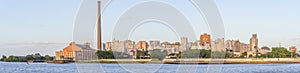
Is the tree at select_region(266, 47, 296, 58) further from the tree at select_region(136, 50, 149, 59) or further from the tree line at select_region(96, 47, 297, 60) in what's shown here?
the tree at select_region(136, 50, 149, 59)

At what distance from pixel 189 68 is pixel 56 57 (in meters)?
67.1

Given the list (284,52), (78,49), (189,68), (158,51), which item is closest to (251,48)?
(284,52)

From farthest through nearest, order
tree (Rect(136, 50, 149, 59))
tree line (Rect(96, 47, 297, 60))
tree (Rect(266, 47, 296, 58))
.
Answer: tree (Rect(266, 47, 296, 58)) → tree (Rect(136, 50, 149, 59)) → tree line (Rect(96, 47, 297, 60))

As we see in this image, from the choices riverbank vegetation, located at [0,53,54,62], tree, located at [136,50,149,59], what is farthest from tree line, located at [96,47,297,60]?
riverbank vegetation, located at [0,53,54,62]

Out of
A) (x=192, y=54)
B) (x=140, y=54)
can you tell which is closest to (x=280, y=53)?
(x=140, y=54)

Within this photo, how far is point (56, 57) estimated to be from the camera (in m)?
112

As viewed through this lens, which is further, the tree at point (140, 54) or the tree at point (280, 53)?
the tree at point (280, 53)

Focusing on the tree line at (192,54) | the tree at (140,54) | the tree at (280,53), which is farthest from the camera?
the tree at (280,53)

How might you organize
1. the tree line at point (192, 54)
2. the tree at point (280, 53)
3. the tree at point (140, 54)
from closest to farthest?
the tree line at point (192, 54), the tree at point (140, 54), the tree at point (280, 53)

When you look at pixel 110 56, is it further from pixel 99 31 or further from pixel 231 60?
pixel 231 60

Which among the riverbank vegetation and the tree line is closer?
the tree line

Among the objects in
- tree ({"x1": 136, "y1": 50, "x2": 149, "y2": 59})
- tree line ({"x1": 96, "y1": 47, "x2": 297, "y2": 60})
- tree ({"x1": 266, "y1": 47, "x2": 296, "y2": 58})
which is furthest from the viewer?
tree ({"x1": 266, "y1": 47, "x2": 296, "y2": 58})

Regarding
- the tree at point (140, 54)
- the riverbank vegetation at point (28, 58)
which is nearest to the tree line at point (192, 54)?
the tree at point (140, 54)

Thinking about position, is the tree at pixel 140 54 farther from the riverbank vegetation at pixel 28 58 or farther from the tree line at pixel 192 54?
the riverbank vegetation at pixel 28 58
